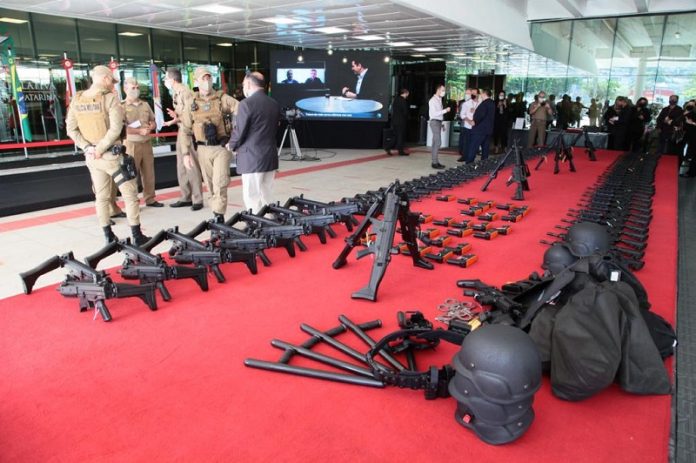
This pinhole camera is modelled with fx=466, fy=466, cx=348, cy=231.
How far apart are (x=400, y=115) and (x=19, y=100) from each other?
8.31 meters

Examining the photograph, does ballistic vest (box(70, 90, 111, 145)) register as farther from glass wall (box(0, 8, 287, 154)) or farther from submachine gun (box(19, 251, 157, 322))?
glass wall (box(0, 8, 287, 154))

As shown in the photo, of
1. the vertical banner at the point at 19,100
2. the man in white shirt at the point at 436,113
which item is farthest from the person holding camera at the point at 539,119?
the vertical banner at the point at 19,100

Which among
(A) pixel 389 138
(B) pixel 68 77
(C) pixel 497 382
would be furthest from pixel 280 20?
(C) pixel 497 382

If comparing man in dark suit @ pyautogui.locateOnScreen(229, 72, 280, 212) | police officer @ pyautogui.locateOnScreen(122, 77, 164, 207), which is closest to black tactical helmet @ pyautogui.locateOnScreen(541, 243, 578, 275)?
man in dark suit @ pyautogui.locateOnScreen(229, 72, 280, 212)

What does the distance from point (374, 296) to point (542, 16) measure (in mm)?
14443

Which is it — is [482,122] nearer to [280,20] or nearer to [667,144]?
[280,20]

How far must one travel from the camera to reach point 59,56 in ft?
32.7

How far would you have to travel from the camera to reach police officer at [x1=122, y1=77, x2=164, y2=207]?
582 centimetres

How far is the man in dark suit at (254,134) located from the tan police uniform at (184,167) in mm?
1221

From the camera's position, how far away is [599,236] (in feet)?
9.62

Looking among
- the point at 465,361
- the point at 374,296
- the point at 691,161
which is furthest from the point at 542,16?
the point at 465,361

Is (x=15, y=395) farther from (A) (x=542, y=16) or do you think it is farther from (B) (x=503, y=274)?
(A) (x=542, y=16)

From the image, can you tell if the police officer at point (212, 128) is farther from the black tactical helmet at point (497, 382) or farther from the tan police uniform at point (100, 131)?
the black tactical helmet at point (497, 382)

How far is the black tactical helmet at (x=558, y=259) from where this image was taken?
2.94 metres
